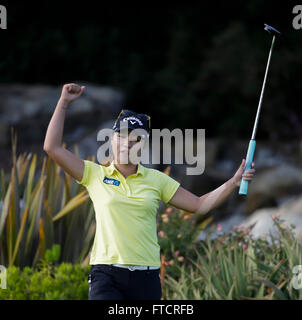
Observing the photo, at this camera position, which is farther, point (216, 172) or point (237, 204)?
point (216, 172)

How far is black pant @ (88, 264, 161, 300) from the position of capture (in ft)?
8.73

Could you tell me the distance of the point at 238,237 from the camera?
466 cm

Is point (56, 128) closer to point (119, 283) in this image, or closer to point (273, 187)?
point (119, 283)

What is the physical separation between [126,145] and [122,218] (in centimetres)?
35

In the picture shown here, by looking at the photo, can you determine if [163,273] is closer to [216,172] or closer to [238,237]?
[238,237]

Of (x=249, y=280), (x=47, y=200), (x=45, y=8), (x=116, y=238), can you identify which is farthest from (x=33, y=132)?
(x=116, y=238)

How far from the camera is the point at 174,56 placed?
1853cm

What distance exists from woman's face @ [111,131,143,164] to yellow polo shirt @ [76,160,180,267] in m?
0.09

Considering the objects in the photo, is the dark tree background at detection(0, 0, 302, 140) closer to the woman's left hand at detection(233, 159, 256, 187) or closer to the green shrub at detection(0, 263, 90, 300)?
the green shrub at detection(0, 263, 90, 300)

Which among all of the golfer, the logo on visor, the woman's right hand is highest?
the woman's right hand

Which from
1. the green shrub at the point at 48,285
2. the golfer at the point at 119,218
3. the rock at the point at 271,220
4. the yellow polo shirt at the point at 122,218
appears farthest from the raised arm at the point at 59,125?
the rock at the point at 271,220

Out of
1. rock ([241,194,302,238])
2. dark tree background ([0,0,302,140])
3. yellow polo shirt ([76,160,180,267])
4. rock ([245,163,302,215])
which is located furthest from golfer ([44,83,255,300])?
dark tree background ([0,0,302,140])

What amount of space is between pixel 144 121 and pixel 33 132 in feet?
33.9
